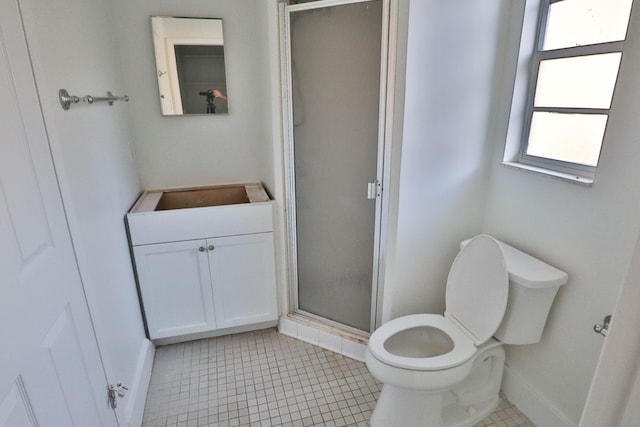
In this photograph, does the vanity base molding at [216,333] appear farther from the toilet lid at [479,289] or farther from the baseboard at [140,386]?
the toilet lid at [479,289]

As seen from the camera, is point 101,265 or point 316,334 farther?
point 316,334

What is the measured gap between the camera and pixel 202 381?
1900 millimetres

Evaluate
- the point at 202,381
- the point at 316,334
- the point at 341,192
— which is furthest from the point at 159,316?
the point at 341,192

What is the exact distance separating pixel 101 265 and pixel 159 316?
0.73 metres

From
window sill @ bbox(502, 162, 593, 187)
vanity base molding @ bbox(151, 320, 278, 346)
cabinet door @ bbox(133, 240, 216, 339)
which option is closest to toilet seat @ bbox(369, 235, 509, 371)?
window sill @ bbox(502, 162, 593, 187)

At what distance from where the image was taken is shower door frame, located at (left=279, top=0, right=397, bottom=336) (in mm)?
1600

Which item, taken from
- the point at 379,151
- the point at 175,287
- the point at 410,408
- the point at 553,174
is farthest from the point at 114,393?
the point at 553,174

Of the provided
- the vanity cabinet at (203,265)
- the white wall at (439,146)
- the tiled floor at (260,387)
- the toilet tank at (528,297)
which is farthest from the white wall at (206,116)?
the toilet tank at (528,297)

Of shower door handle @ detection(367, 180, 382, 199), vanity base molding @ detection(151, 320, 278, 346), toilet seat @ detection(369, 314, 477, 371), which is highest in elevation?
shower door handle @ detection(367, 180, 382, 199)

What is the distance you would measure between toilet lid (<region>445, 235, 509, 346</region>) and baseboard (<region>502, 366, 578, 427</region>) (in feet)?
1.41

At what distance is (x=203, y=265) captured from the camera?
2.01 metres

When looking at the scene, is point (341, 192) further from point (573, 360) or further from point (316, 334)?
point (573, 360)

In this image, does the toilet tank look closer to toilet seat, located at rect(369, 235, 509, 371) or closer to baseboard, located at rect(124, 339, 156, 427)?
toilet seat, located at rect(369, 235, 509, 371)

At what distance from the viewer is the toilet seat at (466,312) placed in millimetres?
1445
